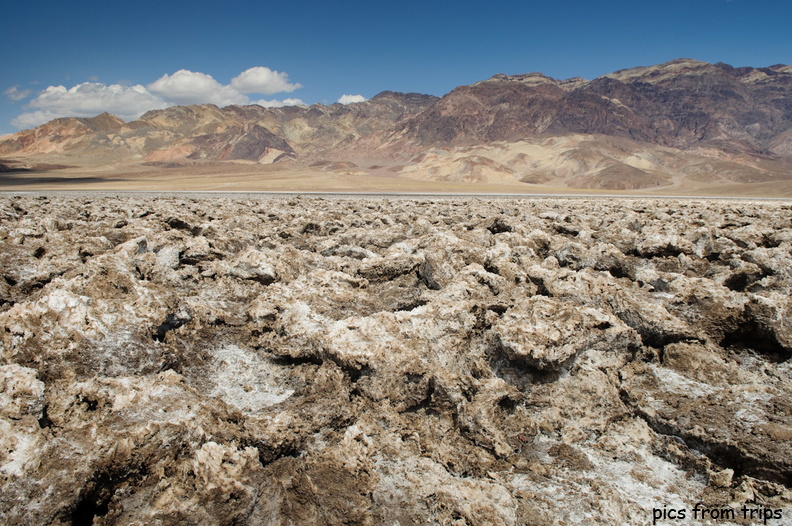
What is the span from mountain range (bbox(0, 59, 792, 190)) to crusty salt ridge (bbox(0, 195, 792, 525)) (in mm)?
71997

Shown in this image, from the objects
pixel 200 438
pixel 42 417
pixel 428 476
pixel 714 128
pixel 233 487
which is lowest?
pixel 428 476

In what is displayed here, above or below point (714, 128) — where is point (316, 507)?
below

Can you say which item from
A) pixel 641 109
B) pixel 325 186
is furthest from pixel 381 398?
pixel 641 109

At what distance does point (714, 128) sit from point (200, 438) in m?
175

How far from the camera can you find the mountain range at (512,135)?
83.6 metres

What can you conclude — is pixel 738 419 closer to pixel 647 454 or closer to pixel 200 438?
pixel 647 454

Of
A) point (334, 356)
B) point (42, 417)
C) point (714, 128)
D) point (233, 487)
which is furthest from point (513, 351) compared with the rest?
point (714, 128)

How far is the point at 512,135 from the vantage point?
373ft

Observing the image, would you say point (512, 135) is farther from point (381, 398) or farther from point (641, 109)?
point (381, 398)

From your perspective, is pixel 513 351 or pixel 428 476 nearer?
pixel 428 476

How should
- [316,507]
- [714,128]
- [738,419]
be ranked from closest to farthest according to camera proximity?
1. [316,507]
2. [738,419]
3. [714,128]

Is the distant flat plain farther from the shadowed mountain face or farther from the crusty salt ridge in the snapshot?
the shadowed mountain face

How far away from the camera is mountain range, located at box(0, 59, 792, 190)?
83625 mm

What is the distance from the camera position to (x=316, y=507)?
2416 millimetres
